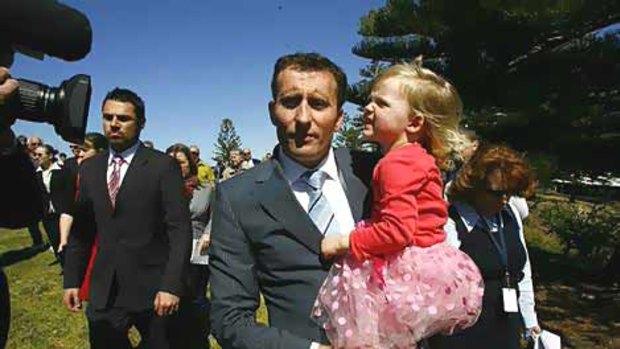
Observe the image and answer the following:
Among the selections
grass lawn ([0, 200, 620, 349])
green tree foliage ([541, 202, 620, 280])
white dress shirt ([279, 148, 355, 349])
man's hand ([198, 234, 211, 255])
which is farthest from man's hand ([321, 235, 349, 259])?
green tree foliage ([541, 202, 620, 280])

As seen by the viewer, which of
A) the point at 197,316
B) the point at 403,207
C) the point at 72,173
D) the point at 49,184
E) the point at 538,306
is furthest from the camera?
the point at 49,184

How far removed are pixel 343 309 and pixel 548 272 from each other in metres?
8.12

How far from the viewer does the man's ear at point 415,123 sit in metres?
1.79

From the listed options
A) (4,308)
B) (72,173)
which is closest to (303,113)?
(4,308)

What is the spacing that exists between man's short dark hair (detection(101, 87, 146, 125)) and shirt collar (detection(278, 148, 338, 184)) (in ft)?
6.06

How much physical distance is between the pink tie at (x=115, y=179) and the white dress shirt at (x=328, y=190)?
183 centimetres

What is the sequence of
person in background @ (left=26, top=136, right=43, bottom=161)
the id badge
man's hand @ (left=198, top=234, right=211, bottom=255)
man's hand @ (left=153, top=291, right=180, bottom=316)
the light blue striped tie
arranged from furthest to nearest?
person in background @ (left=26, top=136, right=43, bottom=161)
man's hand @ (left=198, top=234, right=211, bottom=255)
man's hand @ (left=153, top=291, right=180, bottom=316)
the id badge
the light blue striped tie

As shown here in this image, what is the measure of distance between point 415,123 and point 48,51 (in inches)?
45.8

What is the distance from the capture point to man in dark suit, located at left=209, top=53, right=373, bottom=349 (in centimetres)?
154

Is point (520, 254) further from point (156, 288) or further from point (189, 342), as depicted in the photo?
point (189, 342)

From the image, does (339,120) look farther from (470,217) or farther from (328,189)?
(470,217)

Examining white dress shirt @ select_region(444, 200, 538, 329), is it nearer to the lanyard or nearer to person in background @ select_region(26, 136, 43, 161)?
the lanyard

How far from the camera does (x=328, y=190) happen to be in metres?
1.69

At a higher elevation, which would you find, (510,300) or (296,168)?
(296,168)
